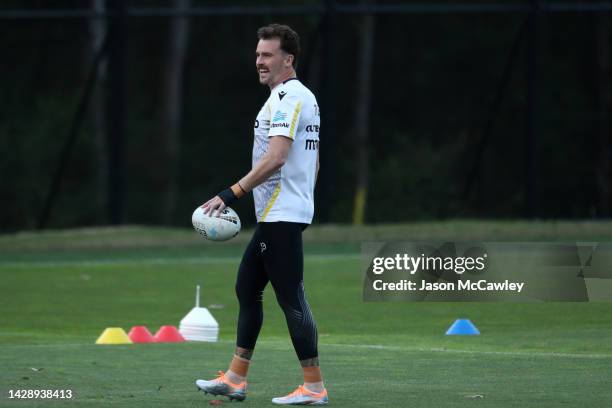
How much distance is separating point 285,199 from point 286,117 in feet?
1.54

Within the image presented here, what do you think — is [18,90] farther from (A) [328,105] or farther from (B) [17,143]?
(A) [328,105]

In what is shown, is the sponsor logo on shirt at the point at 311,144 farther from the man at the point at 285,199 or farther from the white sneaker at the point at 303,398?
the white sneaker at the point at 303,398

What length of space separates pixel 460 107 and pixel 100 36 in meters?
11.1

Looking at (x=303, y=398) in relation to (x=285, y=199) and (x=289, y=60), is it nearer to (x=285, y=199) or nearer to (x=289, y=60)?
(x=285, y=199)

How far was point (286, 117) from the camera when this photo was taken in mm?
8562

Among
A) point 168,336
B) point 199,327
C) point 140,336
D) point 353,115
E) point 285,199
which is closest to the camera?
point 285,199

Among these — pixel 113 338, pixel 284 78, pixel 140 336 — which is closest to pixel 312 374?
pixel 284 78

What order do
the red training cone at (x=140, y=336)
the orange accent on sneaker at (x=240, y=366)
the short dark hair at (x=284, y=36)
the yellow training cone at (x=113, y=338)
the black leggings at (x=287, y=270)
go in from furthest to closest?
the red training cone at (x=140, y=336)
the yellow training cone at (x=113, y=338)
the orange accent on sneaker at (x=240, y=366)
the short dark hair at (x=284, y=36)
the black leggings at (x=287, y=270)

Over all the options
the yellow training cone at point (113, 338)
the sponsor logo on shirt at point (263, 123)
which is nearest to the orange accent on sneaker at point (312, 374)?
the sponsor logo on shirt at point (263, 123)

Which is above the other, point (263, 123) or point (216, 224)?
point (263, 123)

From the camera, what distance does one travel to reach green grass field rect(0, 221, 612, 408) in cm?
924

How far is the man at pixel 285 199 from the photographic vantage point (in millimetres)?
8586

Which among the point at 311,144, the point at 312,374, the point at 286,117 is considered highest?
the point at 286,117

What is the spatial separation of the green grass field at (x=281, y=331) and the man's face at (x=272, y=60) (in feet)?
6.21
